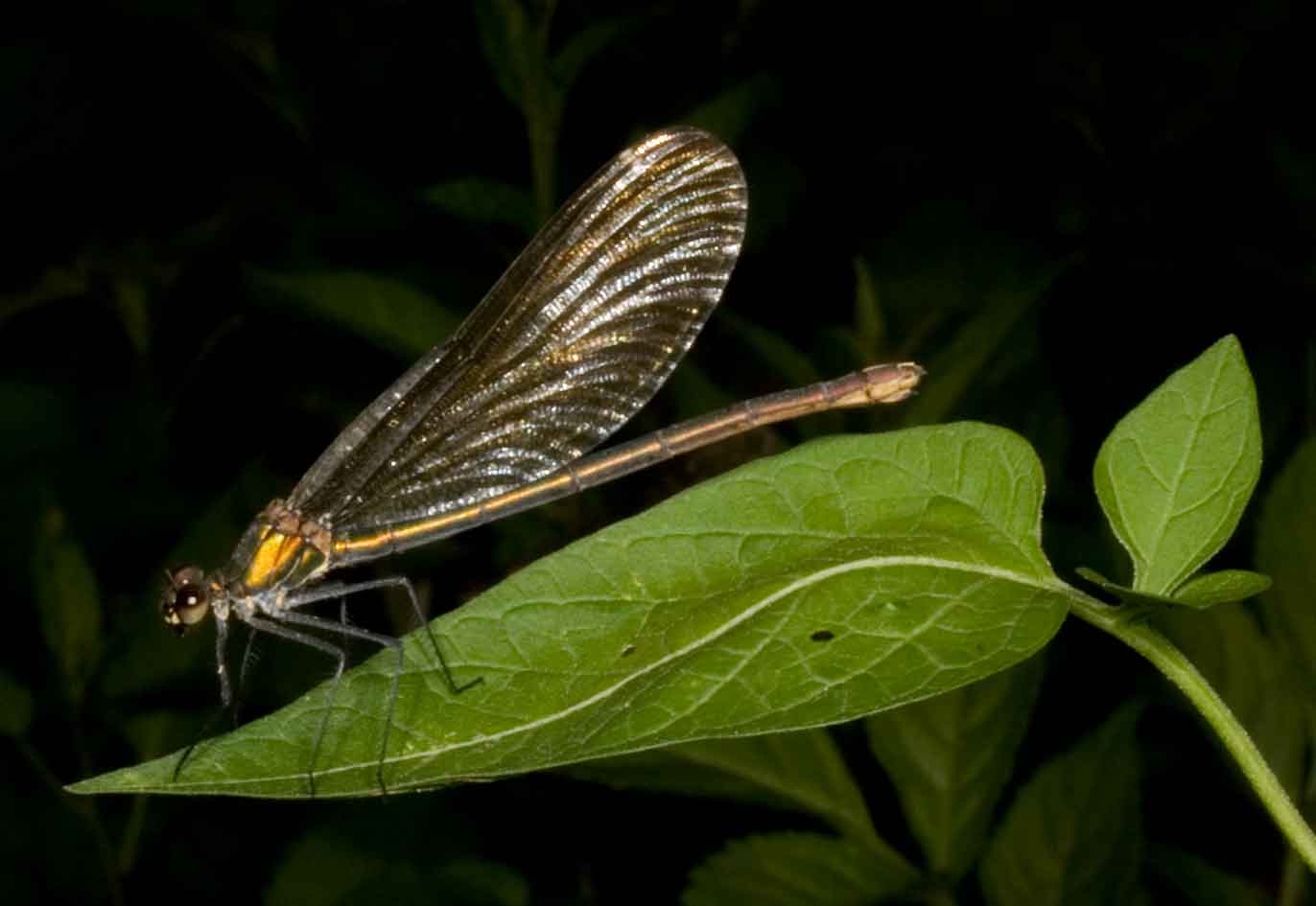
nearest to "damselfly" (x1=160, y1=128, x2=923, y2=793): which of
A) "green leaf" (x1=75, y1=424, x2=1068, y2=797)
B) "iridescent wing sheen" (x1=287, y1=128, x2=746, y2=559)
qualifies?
"iridescent wing sheen" (x1=287, y1=128, x2=746, y2=559)

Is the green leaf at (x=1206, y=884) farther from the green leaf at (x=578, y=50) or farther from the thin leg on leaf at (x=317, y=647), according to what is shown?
the green leaf at (x=578, y=50)

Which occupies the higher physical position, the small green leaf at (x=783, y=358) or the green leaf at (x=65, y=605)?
the green leaf at (x=65, y=605)

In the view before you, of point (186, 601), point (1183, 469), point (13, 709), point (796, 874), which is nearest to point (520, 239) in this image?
point (13, 709)

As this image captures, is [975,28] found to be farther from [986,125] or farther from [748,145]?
[748,145]

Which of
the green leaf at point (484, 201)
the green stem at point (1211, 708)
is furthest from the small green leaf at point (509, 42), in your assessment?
the green stem at point (1211, 708)

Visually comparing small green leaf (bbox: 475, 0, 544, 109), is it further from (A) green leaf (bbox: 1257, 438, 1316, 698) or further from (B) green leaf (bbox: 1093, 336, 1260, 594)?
(B) green leaf (bbox: 1093, 336, 1260, 594)

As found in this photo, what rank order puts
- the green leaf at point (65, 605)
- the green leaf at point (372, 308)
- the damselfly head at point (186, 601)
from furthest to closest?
the green leaf at point (65, 605)
the green leaf at point (372, 308)
the damselfly head at point (186, 601)

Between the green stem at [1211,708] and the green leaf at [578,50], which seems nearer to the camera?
the green stem at [1211,708]
